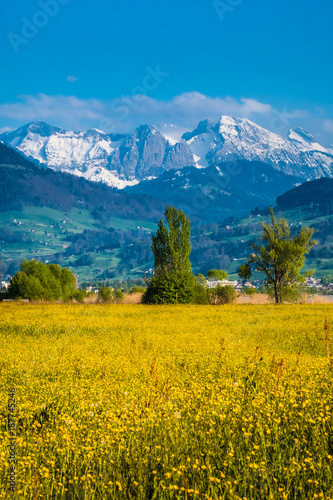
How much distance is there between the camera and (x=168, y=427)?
854 centimetres

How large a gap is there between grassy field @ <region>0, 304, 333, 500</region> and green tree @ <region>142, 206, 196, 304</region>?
36365 mm

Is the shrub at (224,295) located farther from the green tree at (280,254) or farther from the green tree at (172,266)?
the green tree at (280,254)

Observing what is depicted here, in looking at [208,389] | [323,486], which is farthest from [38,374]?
[323,486]

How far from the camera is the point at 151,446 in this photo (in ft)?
26.2

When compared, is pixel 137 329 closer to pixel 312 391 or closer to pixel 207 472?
pixel 312 391

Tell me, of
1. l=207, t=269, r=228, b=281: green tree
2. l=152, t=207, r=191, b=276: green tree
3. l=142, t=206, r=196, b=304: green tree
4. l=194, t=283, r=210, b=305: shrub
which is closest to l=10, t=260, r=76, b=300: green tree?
l=152, t=207, r=191, b=276: green tree

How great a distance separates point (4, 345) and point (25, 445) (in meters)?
14.6

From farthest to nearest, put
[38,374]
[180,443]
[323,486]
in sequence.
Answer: [38,374] → [180,443] → [323,486]

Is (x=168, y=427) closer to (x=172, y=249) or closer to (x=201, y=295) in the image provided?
(x=201, y=295)

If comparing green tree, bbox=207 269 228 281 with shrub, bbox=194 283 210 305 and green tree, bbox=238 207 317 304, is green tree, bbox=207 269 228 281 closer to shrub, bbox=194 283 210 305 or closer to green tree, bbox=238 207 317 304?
green tree, bbox=238 207 317 304

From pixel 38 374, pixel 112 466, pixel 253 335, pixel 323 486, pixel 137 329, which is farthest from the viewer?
pixel 137 329

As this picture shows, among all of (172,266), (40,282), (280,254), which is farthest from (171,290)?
(40,282)

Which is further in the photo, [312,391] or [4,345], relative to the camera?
[4,345]

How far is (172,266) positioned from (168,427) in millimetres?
50885
